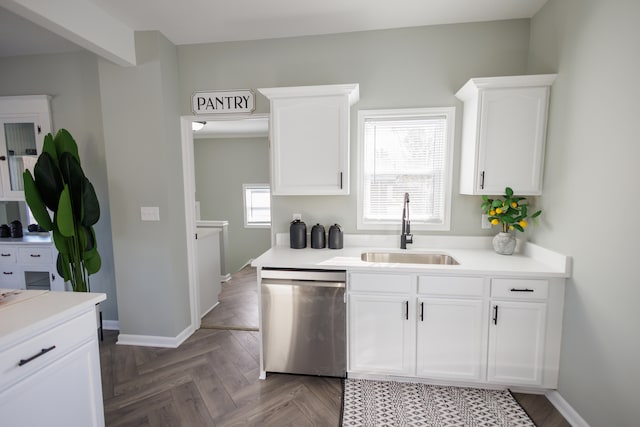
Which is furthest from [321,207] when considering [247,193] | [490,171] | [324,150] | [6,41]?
[247,193]

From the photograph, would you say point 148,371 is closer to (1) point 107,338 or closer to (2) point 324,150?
(1) point 107,338

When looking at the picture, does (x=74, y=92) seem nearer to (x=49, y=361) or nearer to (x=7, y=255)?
(x=7, y=255)

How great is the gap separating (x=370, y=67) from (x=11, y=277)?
156 inches

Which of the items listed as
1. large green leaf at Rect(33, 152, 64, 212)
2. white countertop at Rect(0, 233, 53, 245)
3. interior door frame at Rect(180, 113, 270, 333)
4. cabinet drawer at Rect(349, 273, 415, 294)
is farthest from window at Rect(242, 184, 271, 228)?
cabinet drawer at Rect(349, 273, 415, 294)

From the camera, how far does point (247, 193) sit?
6.48 meters

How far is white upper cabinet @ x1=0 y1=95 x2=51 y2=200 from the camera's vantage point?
2.93m

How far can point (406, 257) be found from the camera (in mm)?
2635

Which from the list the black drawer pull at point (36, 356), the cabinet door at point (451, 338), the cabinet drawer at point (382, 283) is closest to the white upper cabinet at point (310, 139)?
the cabinet drawer at point (382, 283)

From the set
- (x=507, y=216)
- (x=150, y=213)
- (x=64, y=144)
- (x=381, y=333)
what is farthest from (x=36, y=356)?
(x=507, y=216)

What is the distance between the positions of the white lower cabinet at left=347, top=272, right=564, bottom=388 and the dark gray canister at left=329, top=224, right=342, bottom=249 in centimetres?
50

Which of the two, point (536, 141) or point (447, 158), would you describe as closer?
point (536, 141)

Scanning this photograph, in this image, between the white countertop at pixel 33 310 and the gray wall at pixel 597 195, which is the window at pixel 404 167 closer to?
the gray wall at pixel 597 195

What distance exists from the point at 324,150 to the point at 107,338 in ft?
9.26

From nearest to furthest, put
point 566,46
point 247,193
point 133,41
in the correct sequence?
point 566,46 < point 133,41 < point 247,193
